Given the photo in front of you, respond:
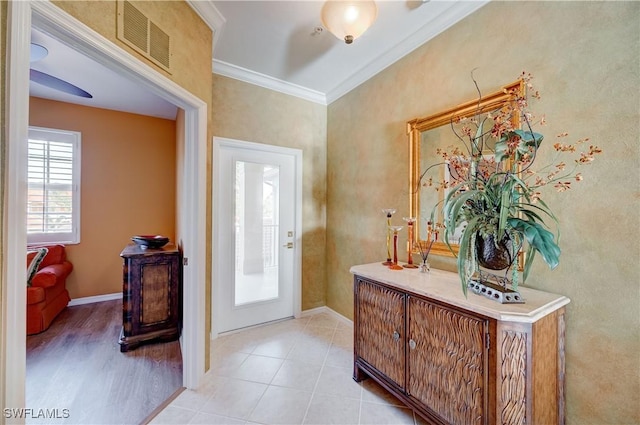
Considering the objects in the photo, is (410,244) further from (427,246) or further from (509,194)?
(509,194)

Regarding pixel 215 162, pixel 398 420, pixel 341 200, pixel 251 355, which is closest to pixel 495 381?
pixel 398 420

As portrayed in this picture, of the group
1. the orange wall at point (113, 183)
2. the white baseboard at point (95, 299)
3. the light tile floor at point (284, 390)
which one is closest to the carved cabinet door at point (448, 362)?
the light tile floor at point (284, 390)

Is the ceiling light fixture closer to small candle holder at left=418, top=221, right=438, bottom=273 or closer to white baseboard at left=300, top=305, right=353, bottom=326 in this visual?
small candle holder at left=418, top=221, right=438, bottom=273

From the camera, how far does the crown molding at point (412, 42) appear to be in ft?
5.95

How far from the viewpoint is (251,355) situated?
235 cm

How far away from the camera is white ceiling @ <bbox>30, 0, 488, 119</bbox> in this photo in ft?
6.16

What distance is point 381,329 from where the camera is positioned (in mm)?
1768

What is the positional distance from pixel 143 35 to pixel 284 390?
251 cm

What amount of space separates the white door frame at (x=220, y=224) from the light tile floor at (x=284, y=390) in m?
0.46

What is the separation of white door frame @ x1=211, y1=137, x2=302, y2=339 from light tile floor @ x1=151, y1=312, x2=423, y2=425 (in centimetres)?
46

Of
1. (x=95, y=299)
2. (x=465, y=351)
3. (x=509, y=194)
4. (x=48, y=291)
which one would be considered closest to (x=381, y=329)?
(x=465, y=351)

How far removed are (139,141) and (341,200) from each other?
3.34 meters

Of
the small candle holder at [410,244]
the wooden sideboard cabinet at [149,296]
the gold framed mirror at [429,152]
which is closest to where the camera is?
the gold framed mirror at [429,152]

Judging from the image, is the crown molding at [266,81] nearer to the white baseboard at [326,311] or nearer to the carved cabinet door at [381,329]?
the carved cabinet door at [381,329]
